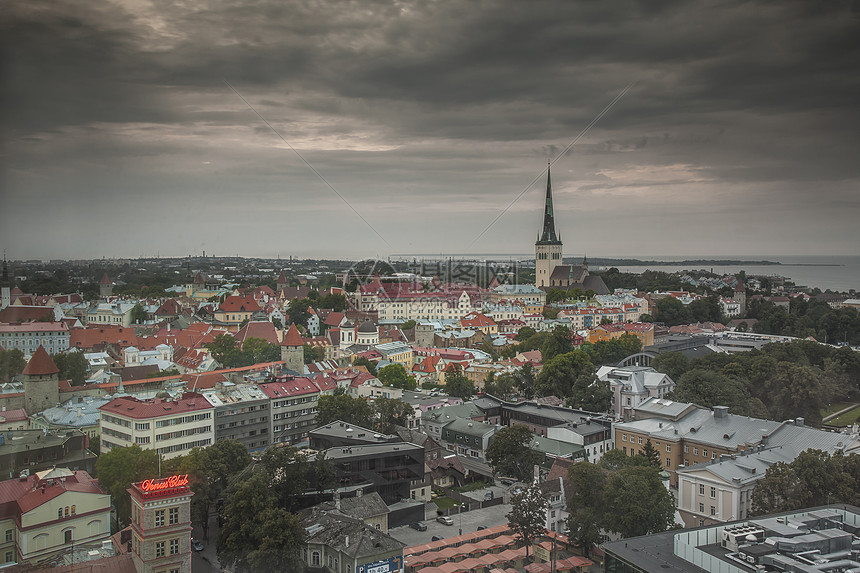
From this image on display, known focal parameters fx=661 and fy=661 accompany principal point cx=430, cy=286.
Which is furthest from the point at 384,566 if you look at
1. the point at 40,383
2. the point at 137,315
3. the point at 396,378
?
the point at 137,315

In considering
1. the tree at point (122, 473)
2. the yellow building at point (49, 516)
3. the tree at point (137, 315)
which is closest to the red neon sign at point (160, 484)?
the yellow building at point (49, 516)

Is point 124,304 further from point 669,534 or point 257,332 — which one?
point 669,534

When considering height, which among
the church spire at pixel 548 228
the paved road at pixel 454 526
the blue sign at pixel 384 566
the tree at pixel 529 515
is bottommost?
the paved road at pixel 454 526

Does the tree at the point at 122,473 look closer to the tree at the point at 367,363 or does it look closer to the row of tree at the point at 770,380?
the tree at the point at 367,363

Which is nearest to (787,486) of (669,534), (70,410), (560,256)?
(669,534)

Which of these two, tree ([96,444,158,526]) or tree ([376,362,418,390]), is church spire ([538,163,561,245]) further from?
tree ([96,444,158,526])
